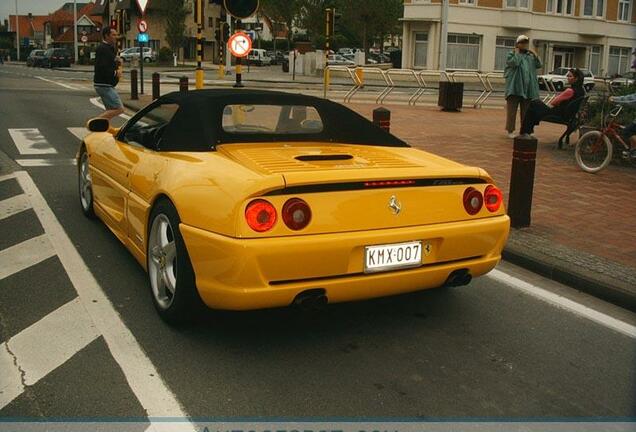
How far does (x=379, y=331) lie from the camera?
4.21 metres

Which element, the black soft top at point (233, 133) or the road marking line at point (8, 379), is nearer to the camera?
the road marking line at point (8, 379)

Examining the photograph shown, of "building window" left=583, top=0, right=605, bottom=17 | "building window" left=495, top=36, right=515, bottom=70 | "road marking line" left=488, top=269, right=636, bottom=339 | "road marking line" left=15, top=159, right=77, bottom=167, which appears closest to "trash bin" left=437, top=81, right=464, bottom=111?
"road marking line" left=15, top=159, right=77, bottom=167

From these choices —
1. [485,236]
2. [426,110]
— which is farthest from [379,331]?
[426,110]

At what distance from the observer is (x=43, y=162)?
10.1 meters

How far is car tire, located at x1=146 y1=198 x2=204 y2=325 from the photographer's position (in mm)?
3875

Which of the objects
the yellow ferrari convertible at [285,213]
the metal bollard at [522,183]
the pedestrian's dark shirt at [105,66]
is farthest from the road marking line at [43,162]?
the metal bollard at [522,183]

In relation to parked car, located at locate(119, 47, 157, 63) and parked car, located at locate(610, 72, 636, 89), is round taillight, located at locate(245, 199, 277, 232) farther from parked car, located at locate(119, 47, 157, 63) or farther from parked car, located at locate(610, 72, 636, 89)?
parked car, located at locate(119, 47, 157, 63)

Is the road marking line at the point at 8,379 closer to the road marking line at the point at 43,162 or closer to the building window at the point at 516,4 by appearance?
the road marking line at the point at 43,162

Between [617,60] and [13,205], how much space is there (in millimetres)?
62123

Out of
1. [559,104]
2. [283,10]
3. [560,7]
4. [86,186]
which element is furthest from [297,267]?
[283,10]

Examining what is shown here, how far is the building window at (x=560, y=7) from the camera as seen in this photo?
176 ft

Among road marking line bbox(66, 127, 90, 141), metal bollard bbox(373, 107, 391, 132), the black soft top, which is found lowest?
road marking line bbox(66, 127, 90, 141)

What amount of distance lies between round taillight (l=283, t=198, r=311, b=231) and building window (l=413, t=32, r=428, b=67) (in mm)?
49181

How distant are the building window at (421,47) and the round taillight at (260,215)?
1939 inches
